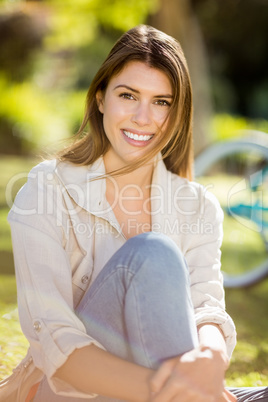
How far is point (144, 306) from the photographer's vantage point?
1604 millimetres

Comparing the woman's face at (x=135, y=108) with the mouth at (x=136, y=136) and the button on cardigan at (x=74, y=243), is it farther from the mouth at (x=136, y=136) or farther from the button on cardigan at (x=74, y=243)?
the button on cardigan at (x=74, y=243)

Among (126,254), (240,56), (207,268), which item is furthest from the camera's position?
(240,56)

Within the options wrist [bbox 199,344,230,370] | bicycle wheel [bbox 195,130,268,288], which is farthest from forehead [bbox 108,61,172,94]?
bicycle wheel [bbox 195,130,268,288]

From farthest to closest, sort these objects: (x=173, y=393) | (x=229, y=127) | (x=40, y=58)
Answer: (x=40, y=58)
(x=229, y=127)
(x=173, y=393)

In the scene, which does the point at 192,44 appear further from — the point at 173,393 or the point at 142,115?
the point at 173,393

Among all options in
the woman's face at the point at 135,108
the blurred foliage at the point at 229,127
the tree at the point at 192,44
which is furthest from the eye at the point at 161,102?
the blurred foliage at the point at 229,127

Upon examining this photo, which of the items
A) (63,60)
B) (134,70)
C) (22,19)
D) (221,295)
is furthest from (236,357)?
(63,60)

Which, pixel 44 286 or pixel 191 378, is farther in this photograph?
pixel 44 286

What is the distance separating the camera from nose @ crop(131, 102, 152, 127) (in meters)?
2.10

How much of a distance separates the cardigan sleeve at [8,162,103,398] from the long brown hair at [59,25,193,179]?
359mm

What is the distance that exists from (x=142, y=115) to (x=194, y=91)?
295 inches

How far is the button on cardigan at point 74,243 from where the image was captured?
1.68 m

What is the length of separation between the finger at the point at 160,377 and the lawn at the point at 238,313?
3.22 feet

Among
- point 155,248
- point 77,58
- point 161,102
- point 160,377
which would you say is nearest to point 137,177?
point 161,102
